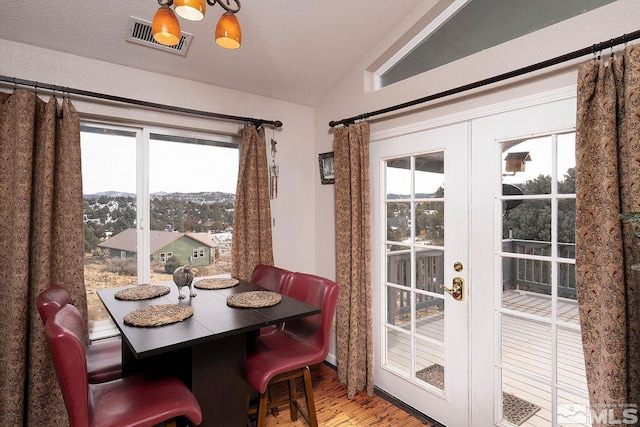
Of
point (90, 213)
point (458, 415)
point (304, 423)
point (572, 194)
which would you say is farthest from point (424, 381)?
point (90, 213)

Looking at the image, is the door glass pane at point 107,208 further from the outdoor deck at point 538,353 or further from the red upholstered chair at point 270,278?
Result: the outdoor deck at point 538,353

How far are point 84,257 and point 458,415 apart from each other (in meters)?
2.69

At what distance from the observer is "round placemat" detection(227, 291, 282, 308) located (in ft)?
6.36

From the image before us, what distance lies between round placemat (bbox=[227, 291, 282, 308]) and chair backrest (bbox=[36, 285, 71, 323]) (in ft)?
2.77

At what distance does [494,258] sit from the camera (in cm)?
201

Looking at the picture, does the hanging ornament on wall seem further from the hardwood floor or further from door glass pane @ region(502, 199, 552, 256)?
door glass pane @ region(502, 199, 552, 256)

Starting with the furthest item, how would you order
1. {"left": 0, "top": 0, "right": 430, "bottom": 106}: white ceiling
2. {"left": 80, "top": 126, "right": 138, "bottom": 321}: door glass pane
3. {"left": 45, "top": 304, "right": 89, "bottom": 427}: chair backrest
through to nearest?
1. {"left": 80, "top": 126, "right": 138, "bottom": 321}: door glass pane
2. {"left": 0, "top": 0, "right": 430, "bottom": 106}: white ceiling
3. {"left": 45, "top": 304, "right": 89, "bottom": 427}: chair backrest

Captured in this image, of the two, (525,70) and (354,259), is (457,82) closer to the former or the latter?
(525,70)

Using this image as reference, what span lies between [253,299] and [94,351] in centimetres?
108

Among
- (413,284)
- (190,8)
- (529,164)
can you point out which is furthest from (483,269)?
(190,8)

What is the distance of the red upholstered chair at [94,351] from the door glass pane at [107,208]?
0.48m

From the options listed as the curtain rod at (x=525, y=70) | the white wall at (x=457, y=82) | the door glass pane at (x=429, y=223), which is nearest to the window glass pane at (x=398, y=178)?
the door glass pane at (x=429, y=223)

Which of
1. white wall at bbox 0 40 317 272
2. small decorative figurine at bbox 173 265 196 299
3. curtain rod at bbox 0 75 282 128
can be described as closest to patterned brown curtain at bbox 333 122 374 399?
white wall at bbox 0 40 317 272

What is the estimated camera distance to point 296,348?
7.00 ft
